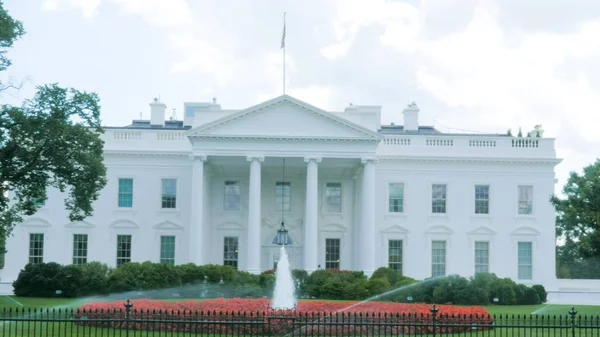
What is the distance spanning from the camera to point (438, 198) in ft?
163

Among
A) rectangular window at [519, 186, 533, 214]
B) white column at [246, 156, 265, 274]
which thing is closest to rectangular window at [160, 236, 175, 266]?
white column at [246, 156, 265, 274]

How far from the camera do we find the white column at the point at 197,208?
45.0m

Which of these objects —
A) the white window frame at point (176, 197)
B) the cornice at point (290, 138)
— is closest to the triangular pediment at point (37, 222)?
the white window frame at point (176, 197)

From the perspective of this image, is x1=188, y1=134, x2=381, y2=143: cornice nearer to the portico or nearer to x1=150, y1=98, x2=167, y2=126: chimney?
the portico

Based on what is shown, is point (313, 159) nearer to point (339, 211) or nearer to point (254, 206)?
point (254, 206)

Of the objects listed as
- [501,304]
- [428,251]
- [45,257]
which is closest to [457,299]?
[501,304]

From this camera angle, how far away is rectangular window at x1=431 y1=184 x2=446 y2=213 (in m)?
49.6

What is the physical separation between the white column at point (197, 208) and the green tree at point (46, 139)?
12357 millimetres

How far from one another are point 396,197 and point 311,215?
263 inches

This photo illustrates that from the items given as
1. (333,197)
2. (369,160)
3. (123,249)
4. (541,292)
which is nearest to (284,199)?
(333,197)

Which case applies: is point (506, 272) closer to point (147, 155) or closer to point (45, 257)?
point (147, 155)

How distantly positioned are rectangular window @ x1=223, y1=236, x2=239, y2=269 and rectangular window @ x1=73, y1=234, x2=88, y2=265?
7.91 m

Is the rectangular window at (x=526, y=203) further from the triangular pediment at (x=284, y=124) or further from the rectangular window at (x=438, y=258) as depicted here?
the triangular pediment at (x=284, y=124)

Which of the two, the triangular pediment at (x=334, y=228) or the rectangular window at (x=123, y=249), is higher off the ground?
the triangular pediment at (x=334, y=228)
